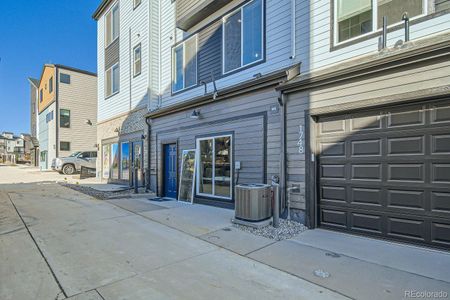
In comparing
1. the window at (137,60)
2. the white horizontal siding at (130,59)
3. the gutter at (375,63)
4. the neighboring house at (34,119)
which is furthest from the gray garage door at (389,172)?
the neighboring house at (34,119)

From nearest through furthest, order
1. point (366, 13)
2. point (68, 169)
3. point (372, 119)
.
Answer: point (372, 119) < point (366, 13) < point (68, 169)

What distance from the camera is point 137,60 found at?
11.0m

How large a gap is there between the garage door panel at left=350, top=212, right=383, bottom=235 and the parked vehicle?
18.2 meters

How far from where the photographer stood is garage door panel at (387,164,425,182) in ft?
13.8

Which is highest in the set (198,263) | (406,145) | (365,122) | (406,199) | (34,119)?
(34,119)

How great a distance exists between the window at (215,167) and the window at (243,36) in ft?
6.73

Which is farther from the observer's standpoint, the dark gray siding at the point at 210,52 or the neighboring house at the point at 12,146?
the neighboring house at the point at 12,146

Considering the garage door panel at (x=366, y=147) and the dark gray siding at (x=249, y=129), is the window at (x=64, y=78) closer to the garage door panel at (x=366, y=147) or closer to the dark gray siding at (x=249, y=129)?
the dark gray siding at (x=249, y=129)

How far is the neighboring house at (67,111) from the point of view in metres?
22.8

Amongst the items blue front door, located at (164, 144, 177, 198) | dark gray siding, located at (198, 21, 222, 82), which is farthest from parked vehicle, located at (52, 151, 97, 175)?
dark gray siding, located at (198, 21, 222, 82)

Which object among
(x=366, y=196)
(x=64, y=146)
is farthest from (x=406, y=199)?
(x=64, y=146)

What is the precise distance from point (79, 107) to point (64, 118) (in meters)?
1.60

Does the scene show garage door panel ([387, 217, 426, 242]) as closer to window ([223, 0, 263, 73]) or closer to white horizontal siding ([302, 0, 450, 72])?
white horizontal siding ([302, 0, 450, 72])

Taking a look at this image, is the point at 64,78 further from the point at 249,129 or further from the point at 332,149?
the point at 332,149
